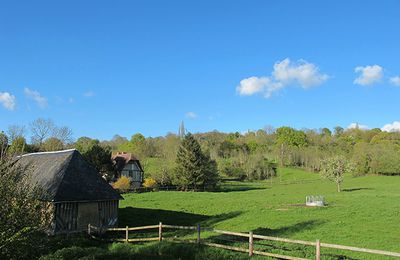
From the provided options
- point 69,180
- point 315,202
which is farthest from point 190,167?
point 69,180

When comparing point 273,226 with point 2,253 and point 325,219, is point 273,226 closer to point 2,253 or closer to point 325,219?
point 325,219

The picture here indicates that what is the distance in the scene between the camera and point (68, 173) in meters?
26.2

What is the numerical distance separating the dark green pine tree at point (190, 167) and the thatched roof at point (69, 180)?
36947mm

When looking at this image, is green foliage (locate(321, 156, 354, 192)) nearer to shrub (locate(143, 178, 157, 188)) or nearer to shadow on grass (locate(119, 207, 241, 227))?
shrub (locate(143, 178, 157, 188))

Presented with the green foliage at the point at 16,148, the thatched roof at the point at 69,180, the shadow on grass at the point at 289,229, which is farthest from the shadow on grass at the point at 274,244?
the green foliage at the point at 16,148

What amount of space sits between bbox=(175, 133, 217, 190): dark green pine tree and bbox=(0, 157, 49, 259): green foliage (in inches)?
1965

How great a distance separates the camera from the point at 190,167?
6606 centimetres

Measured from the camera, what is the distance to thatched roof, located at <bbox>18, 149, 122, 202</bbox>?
24797 mm

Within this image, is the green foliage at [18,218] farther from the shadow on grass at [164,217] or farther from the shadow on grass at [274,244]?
the shadow on grass at [164,217]

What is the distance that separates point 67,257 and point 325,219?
18.8 metres

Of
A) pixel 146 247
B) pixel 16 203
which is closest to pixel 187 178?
pixel 146 247

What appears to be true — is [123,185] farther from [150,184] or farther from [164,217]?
[164,217]

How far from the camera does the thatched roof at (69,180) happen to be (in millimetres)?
24797

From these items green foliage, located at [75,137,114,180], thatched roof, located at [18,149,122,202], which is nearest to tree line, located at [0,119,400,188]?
green foliage, located at [75,137,114,180]
